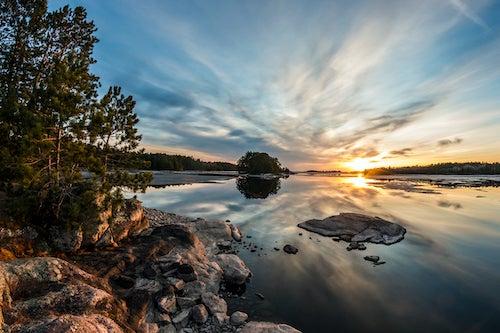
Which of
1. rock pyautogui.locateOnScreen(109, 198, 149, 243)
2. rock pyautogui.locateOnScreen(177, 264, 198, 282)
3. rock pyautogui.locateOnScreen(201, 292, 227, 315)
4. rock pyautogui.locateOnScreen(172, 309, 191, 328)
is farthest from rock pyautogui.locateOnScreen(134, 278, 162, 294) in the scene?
rock pyautogui.locateOnScreen(109, 198, 149, 243)

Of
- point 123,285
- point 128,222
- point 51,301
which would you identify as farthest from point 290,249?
point 51,301

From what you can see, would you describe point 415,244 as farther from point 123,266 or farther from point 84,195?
point 84,195

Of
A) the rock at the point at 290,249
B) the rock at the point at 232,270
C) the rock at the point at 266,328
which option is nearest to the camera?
the rock at the point at 266,328

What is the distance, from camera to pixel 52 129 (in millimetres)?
10414

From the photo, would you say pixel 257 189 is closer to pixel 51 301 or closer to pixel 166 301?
pixel 166 301

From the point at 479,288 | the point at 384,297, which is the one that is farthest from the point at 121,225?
the point at 479,288

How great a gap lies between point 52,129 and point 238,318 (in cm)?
1153

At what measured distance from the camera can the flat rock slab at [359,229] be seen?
806 inches

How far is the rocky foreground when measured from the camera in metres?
5.88

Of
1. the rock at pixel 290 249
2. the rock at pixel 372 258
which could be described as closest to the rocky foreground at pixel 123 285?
the rock at pixel 290 249

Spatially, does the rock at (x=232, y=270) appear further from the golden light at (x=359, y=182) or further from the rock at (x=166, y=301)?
the golden light at (x=359, y=182)

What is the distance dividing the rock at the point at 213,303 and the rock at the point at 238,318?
564mm

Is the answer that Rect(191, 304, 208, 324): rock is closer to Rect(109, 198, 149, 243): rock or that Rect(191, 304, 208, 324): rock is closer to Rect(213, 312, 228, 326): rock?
Rect(213, 312, 228, 326): rock

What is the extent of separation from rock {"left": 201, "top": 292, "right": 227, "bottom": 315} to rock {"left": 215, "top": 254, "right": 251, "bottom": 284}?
2.37m
